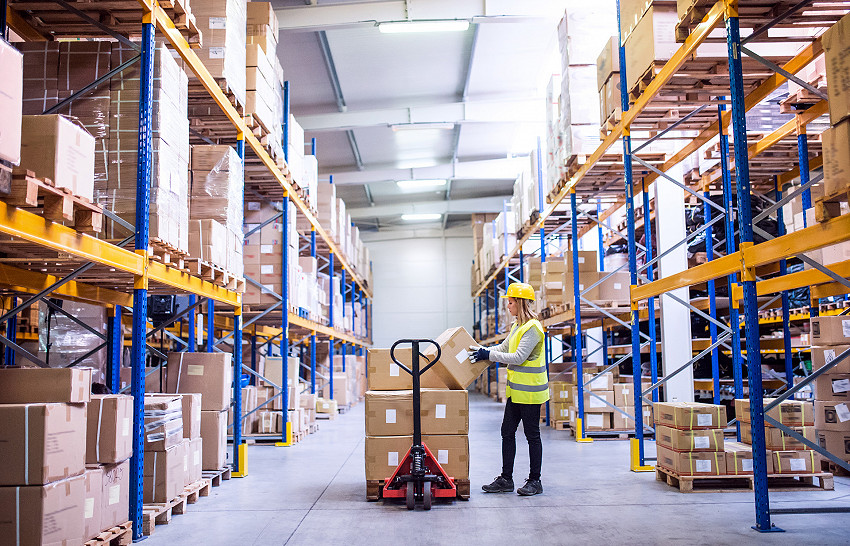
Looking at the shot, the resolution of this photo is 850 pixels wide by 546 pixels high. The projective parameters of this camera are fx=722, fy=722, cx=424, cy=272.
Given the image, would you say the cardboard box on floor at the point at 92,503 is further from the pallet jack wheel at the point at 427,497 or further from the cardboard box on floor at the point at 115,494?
the pallet jack wheel at the point at 427,497

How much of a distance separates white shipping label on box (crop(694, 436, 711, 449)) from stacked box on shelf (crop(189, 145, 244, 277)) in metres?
4.56

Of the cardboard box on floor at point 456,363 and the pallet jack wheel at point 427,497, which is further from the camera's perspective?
the cardboard box on floor at point 456,363

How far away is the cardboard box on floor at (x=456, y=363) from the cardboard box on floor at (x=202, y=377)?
212 centimetres

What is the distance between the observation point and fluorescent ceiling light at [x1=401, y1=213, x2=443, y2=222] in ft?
84.6

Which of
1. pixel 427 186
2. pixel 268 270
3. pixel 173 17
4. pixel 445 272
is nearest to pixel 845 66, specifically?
pixel 173 17

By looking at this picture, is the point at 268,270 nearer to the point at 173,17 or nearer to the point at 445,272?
the point at 173,17

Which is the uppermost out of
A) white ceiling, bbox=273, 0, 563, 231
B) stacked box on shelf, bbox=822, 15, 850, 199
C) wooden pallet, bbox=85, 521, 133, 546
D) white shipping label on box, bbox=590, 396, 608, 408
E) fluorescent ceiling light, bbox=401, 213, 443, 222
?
white ceiling, bbox=273, 0, 563, 231

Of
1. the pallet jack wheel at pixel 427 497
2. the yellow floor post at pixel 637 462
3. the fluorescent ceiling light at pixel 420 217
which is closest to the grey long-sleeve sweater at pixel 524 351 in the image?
the pallet jack wheel at pixel 427 497

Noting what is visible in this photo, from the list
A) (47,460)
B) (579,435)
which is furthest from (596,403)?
(47,460)

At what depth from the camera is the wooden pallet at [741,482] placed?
6.22 metres

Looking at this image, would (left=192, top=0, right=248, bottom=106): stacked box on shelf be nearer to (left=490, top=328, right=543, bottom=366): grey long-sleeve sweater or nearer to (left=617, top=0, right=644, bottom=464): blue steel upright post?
(left=490, top=328, right=543, bottom=366): grey long-sleeve sweater

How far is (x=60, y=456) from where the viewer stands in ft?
12.7

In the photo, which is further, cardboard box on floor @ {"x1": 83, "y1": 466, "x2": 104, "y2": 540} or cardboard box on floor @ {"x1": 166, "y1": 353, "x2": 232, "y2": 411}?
cardboard box on floor @ {"x1": 166, "y1": 353, "x2": 232, "y2": 411}

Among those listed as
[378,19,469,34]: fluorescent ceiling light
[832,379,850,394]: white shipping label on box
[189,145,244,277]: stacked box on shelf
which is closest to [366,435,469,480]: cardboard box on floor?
[189,145,244,277]: stacked box on shelf
